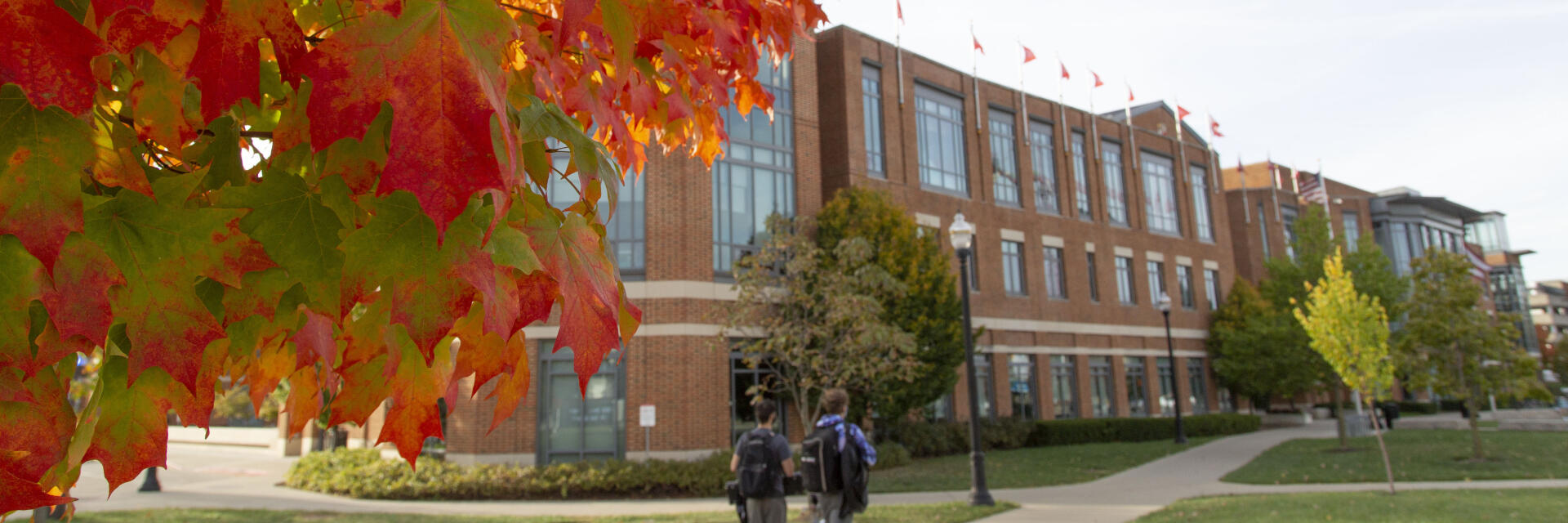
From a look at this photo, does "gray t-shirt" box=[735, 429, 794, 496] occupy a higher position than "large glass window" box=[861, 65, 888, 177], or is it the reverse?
"large glass window" box=[861, 65, 888, 177]

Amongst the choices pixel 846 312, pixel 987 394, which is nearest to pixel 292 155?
pixel 846 312

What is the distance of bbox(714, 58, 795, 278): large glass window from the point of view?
20562 mm

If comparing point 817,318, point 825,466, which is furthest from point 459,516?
point 825,466

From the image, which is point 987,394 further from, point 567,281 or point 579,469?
point 567,281

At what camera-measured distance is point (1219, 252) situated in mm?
36906

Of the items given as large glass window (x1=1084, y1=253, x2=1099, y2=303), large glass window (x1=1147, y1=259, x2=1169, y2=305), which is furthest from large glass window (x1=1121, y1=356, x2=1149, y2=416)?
large glass window (x1=1147, y1=259, x2=1169, y2=305)

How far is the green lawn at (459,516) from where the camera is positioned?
12.6 metres

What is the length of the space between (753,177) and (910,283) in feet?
14.2

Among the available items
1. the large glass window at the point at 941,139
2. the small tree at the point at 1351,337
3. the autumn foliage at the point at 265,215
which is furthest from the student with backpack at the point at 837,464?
the large glass window at the point at 941,139

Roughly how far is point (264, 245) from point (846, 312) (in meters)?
15.7

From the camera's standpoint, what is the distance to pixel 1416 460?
1970 centimetres

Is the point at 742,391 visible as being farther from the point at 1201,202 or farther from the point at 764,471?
the point at 1201,202

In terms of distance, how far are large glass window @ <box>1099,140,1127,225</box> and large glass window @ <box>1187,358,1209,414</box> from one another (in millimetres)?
6157

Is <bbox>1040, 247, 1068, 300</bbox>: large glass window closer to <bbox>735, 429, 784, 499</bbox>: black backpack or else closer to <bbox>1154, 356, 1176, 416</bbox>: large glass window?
<bbox>1154, 356, 1176, 416</bbox>: large glass window
